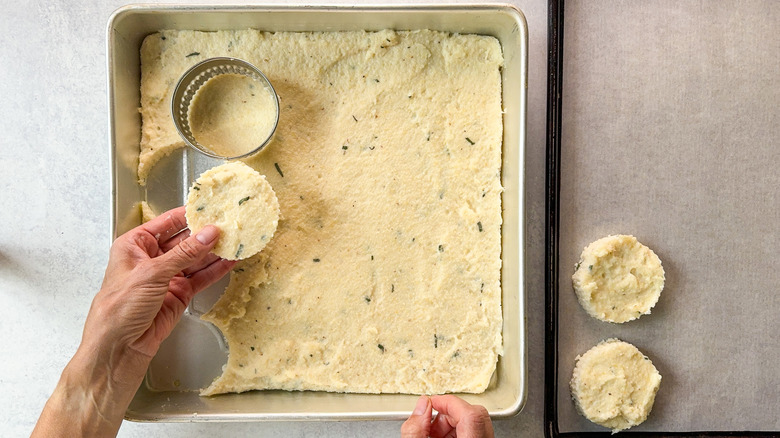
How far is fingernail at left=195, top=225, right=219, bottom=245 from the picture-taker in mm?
1770

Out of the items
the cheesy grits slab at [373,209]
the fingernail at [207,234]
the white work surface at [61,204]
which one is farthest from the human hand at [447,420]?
the fingernail at [207,234]

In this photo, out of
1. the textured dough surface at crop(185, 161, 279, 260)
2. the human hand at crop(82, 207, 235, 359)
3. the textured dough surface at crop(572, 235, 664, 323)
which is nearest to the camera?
the human hand at crop(82, 207, 235, 359)

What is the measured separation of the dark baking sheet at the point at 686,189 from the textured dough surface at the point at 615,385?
7 centimetres

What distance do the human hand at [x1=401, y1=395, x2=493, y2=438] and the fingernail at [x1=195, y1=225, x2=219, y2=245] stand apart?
0.90 meters

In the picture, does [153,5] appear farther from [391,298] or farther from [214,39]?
[391,298]

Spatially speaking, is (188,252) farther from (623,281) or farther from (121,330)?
(623,281)

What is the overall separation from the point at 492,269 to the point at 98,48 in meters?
1.80

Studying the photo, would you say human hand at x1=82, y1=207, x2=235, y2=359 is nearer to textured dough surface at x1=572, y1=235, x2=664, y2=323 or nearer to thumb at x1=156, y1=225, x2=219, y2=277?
thumb at x1=156, y1=225, x2=219, y2=277

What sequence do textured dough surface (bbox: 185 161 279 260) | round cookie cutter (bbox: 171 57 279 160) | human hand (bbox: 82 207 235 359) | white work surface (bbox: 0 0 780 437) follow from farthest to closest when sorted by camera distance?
1. white work surface (bbox: 0 0 780 437)
2. round cookie cutter (bbox: 171 57 279 160)
3. textured dough surface (bbox: 185 161 279 260)
4. human hand (bbox: 82 207 235 359)

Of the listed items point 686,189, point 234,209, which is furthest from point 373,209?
point 686,189

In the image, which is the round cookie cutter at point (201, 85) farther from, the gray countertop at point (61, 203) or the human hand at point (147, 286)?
the gray countertop at point (61, 203)

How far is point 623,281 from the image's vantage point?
2.04 meters

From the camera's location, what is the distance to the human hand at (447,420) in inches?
68.4

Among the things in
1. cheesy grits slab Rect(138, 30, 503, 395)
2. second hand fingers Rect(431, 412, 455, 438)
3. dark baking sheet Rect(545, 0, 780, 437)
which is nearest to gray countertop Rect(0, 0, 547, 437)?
dark baking sheet Rect(545, 0, 780, 437)
